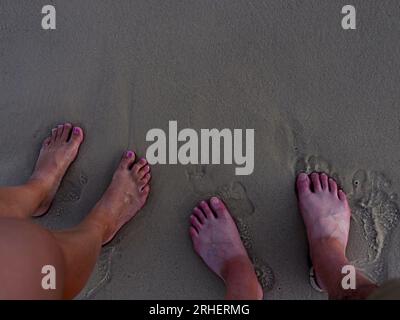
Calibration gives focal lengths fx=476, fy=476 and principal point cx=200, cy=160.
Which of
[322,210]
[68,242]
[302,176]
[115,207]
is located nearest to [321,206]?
[322,210]

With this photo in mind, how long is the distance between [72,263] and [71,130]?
601 millimetres

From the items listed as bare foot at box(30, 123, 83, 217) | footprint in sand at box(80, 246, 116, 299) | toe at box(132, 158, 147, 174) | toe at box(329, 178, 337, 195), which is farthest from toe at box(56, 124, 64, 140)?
toe at box(329, 178, 337, 195)

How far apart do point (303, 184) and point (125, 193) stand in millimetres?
683

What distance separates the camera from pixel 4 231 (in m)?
1.31

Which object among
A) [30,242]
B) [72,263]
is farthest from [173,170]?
[30,242]

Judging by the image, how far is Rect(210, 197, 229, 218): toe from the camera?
72.2 inches

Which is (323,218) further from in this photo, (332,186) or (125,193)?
(125,193)

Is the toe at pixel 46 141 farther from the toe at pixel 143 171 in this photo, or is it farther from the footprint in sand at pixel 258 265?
the footprint in sand at pixel 258 265

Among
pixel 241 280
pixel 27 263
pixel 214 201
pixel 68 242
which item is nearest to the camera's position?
pixel 27 263

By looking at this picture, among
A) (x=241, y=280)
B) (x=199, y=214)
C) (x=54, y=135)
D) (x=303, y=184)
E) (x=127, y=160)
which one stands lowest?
(x=241, y=280)

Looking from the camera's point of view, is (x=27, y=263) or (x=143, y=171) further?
(x=143, y=171)

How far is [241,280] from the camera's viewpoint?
1730 millimetres

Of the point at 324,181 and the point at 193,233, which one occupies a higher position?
the point at 324,181

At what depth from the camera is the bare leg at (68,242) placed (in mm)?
1279
